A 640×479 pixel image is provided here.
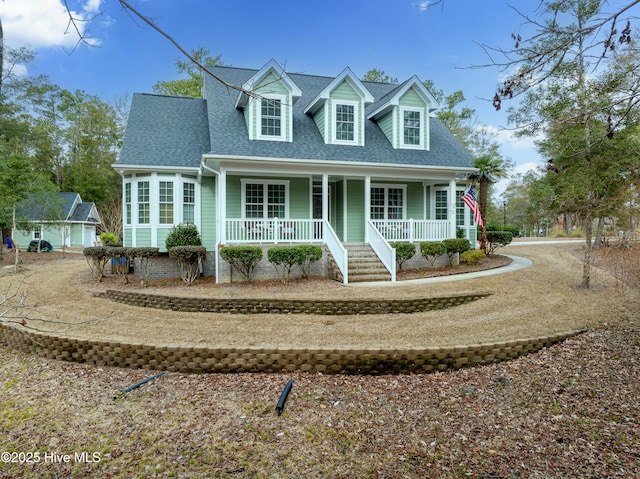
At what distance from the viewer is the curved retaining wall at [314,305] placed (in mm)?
8383

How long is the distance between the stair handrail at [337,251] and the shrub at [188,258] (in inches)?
154

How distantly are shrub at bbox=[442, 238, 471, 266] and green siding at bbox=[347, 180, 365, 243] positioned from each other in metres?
3.33

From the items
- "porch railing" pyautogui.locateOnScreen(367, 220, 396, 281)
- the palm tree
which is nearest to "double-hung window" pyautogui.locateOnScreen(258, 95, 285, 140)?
"porch railing" pyautogui.locateOnScreen(367, 220, 396, 281)

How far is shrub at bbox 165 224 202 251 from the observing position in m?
12.7

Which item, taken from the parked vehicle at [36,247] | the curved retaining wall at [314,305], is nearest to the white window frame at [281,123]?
the curved retaining wall at [314,305]

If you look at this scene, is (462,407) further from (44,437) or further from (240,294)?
(240,294)

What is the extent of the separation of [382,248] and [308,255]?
2466 mm

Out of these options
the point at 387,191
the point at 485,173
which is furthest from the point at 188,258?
the point at 485,173

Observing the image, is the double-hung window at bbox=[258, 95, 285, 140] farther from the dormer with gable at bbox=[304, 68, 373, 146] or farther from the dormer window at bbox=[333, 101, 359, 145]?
the dormer window at bbox=[333, 101, 359, 145]

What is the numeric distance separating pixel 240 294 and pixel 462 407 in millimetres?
6247

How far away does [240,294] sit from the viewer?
31.2 feet

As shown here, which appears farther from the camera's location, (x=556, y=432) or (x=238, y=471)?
(x=556, y=432)

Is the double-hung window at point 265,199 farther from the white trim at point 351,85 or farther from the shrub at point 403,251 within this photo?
the shrub at point 403,251

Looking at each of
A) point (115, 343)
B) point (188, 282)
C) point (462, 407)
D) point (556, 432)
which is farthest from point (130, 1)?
point (188, 282)
